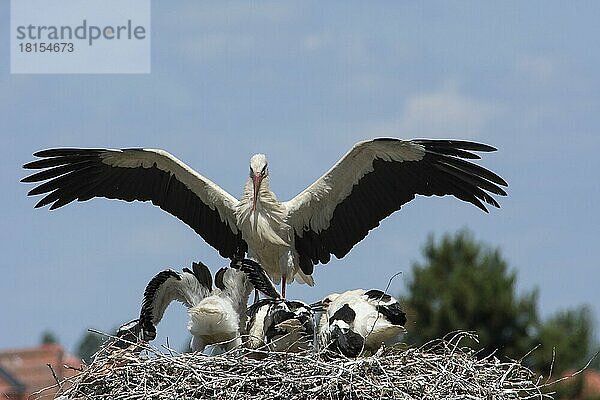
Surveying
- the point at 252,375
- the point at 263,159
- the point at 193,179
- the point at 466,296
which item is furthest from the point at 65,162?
the point at 466,296

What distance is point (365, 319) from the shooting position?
661cm

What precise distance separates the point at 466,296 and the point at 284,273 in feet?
42.9

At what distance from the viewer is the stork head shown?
8.40m

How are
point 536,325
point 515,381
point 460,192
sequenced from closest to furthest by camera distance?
point 515,381 → point 460,192 → point 536,325

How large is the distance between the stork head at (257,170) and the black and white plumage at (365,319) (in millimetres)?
1775

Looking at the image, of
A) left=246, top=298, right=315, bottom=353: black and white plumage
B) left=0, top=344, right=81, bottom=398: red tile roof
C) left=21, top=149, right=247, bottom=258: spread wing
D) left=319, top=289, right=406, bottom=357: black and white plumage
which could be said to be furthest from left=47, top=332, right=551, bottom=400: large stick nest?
left=0, top=344, right=81, bottom=398: red tile roof

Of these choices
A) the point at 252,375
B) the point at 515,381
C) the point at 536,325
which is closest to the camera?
the point at 252,375

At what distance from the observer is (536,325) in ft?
70.2

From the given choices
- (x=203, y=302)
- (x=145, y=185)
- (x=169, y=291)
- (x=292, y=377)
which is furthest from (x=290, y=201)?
(x=292, y=377)

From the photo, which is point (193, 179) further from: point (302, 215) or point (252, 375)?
point (252, 375)

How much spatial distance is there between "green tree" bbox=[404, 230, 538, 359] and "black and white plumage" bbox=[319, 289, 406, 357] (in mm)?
13521

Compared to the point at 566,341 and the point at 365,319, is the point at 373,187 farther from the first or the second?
the point at 566,341

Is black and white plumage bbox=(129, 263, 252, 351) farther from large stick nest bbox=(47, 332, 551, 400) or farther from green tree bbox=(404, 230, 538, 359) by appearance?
green tree bbox=(404, 230, 538, 359)

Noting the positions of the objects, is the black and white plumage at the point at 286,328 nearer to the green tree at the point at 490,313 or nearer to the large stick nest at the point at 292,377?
the large stick nest at the point at 292,377
